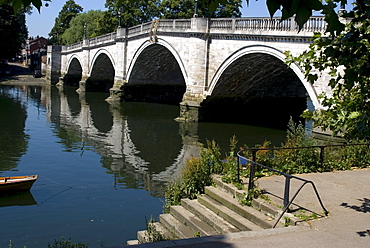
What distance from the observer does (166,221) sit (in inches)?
270

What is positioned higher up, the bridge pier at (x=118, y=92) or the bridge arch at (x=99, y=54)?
the bridge arch at (x=99, y=54)

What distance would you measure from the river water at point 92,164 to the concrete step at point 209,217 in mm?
1716

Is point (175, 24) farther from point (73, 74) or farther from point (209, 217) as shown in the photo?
point (73, 74)

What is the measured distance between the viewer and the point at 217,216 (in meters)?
6.44

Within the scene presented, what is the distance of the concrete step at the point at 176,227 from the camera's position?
622 centimetres

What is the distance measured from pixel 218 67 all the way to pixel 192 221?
56.7ft

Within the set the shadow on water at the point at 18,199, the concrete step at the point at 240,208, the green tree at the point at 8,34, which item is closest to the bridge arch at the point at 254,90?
the shadow on water at the point at 18,199

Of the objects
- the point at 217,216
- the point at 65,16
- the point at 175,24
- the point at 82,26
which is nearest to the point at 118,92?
the point at 175,24

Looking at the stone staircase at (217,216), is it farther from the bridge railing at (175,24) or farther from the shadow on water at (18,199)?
the bridge railing at (175,24)

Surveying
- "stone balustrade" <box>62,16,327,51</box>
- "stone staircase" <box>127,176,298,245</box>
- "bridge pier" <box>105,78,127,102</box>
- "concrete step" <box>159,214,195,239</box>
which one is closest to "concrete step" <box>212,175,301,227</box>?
"stone staircase" <box>127,176,298,245</box>

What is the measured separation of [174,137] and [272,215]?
14.5 meters

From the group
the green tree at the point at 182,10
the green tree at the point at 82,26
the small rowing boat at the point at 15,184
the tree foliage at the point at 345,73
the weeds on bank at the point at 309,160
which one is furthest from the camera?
the green tree at the point at 82,26

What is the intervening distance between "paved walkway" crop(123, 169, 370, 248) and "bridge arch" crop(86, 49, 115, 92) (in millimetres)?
39949

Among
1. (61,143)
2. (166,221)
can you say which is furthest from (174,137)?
(166,221)
